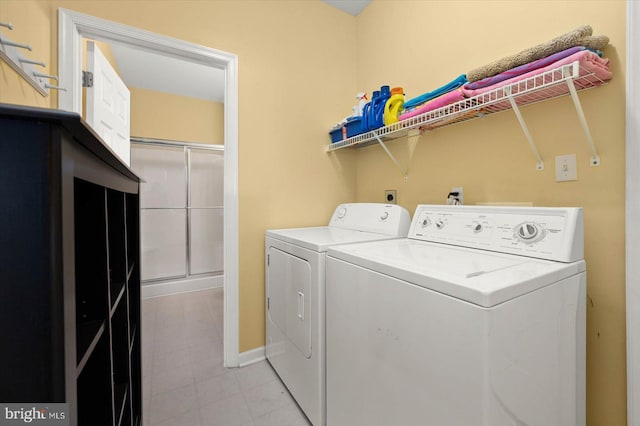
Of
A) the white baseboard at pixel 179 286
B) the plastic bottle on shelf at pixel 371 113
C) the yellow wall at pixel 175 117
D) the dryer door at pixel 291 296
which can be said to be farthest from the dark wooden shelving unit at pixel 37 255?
the yellow wall at pixel 175 117

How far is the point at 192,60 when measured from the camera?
1.83m

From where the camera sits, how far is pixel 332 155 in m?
2.33

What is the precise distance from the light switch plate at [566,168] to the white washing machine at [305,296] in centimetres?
72

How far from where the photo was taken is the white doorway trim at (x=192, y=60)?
1457 millimetres

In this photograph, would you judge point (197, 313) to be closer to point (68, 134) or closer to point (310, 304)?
point (310, 304)

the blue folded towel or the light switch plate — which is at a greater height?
the blue folded towel

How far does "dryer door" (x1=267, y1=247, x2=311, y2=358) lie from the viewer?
4.63 feet

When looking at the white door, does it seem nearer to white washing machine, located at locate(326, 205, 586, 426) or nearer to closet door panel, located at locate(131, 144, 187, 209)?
closet door panel, located at locate(131, 144, 187, 209)

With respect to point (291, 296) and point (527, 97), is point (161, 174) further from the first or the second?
point (527, 97)

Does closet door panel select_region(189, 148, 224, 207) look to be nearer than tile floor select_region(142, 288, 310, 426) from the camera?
No

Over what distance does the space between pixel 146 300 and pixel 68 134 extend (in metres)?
3.46

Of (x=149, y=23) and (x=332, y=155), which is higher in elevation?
(x=149, y=23)

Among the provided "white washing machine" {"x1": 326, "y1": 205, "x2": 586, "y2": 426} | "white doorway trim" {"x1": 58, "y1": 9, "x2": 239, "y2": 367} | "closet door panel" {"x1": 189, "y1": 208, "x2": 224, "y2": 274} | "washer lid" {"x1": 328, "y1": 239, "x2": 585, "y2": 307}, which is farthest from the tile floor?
"closet door panel" {"x1": 189, "y1": 208, "x2": 224, "y2": 274}

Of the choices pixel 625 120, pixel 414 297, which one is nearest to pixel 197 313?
pixel 414 297
